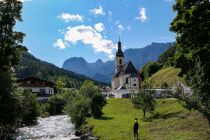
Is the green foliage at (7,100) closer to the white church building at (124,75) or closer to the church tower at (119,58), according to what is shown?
the white church building at (124,75)

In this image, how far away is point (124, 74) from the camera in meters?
177

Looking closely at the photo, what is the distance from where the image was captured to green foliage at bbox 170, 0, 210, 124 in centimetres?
3612

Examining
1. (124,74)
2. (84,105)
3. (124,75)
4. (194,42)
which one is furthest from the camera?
(124,74)

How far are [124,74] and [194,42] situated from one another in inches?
5329

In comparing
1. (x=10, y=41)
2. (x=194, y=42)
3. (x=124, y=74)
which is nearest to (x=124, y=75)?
(x=124, y=74)

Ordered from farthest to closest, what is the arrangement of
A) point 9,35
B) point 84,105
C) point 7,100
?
point 84,105
point 9,35
point 7,100

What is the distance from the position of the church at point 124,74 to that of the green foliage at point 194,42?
119318 mm

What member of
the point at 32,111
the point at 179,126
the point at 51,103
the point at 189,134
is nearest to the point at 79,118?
the point at 32,111

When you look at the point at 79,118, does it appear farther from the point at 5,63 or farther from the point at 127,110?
the point at 5,63

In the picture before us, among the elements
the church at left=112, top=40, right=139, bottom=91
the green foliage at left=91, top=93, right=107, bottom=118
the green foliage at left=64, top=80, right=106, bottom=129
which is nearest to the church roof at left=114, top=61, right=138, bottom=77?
the church at left=112, top=40, right=139, bottom=91

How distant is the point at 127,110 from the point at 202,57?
50.9 meters

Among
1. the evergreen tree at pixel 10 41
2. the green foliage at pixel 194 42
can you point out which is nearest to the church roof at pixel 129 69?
the evergreen tree at pixel 10 41

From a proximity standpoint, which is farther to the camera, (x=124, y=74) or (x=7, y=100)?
(x=124, y=74)

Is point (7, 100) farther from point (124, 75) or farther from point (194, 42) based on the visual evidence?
point (124, 75)
